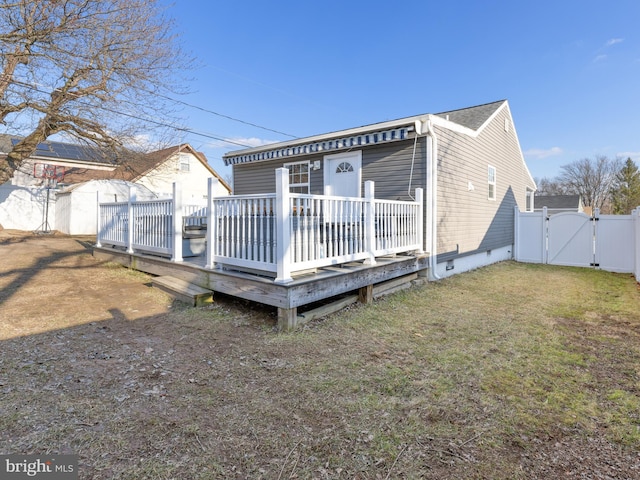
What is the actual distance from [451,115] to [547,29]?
3.58 metres

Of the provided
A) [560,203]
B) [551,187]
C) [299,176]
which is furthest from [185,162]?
[551,187]

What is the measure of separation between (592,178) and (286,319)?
49.6 m

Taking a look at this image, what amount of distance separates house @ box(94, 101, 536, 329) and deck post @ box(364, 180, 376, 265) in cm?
2

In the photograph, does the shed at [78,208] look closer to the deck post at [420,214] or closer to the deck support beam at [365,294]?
the deck post at [420,214]

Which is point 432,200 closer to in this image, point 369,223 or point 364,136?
point 364,136

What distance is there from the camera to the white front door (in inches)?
308

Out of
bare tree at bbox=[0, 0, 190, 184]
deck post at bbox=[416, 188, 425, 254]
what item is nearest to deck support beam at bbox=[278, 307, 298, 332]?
deck post at bbox=[416, 188, 425, 254]

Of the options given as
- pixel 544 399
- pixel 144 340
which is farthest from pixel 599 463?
pixel 144 340

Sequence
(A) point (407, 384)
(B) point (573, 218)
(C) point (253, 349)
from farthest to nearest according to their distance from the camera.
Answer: (B) point (573, 218), (C) point (253, 349), (A) point (407, 384)

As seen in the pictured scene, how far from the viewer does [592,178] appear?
39.8 metres

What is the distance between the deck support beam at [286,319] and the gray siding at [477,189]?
439cm

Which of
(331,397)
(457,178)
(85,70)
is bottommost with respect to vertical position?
(331,397)

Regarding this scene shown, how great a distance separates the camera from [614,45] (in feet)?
35.1

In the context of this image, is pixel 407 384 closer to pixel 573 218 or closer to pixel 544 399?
pixel 544 399
